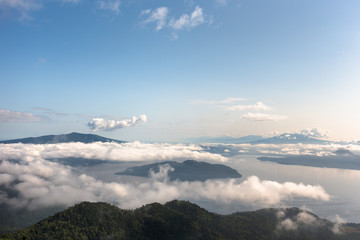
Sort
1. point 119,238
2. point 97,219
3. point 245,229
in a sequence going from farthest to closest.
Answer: point 245,229 → point 97,219 → point 119,238

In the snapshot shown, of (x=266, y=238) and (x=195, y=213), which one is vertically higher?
(x=195, y=213)

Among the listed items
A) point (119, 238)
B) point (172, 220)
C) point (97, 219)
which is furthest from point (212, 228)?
point (97, 219)

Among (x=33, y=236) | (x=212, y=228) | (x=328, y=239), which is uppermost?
(x=33, y=236)

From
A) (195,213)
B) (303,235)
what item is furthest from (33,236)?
(303,235)

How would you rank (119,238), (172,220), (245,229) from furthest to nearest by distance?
(245,229) → (172,220) → (119,238)

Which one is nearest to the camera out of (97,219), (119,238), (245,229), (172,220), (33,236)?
(33,236)

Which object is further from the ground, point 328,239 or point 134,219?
point 134,219

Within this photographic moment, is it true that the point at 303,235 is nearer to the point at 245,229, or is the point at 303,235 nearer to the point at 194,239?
the point at 245,229

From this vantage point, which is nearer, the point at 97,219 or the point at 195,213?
the point at 97,219

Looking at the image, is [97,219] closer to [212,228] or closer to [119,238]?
[119,238]
